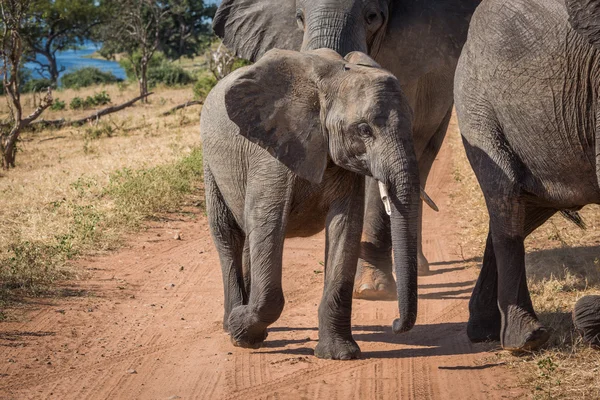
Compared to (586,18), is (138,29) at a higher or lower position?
lower

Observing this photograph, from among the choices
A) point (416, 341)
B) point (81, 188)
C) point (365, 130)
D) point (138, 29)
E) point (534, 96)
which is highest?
point (534, 96)

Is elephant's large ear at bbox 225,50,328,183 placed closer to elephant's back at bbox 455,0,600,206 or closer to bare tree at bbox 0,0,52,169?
elephant's back at bbox 455,0,600,206

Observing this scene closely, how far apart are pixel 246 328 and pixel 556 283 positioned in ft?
7.52

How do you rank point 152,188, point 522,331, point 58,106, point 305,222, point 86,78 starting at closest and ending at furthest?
1. point 522,331
2. point 305,222
3. point 152,188
4. point 58,106
5. point 86,78

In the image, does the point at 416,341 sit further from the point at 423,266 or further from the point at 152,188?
the point at 152,188

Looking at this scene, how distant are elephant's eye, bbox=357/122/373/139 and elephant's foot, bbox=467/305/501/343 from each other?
1455 millimetres

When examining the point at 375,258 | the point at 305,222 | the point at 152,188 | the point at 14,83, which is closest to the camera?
the point at 305,222

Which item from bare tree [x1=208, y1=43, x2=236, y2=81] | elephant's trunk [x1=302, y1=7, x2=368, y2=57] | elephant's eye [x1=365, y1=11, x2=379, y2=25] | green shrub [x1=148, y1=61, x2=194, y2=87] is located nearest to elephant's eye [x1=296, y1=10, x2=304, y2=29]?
elephant's trunk [x1=302, y1=7, x2=368, y2=57]

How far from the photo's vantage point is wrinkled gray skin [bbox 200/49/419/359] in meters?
4.31

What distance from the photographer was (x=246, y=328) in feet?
16.3

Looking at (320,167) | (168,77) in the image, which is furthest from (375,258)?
(168,77)

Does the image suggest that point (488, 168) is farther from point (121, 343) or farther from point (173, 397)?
point (121, 343)

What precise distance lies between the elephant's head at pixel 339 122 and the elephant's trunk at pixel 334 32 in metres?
0.84

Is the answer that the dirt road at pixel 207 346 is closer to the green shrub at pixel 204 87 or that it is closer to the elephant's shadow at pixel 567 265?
the elephant's shadow at pixel 567 265
